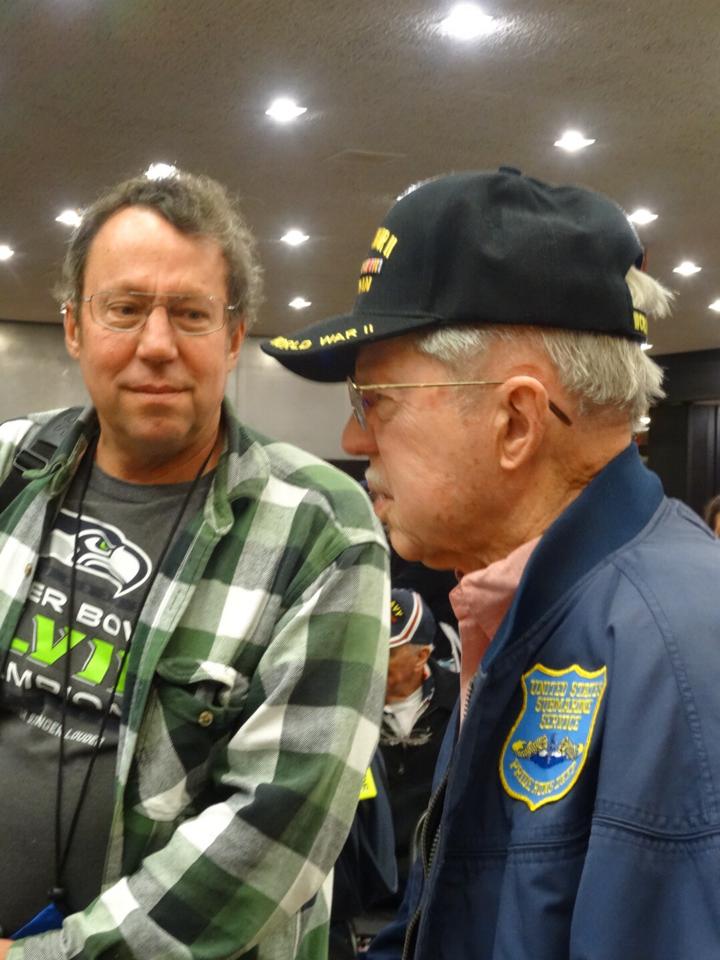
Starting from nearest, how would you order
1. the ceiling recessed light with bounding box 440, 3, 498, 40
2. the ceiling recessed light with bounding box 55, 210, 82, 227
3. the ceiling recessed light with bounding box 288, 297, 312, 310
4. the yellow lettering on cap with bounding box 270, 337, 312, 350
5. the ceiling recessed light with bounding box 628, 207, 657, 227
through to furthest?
the yellow lettering on cap with bounding box 270, 337, 312, 350, the ceiling recessed light with bounding box 440, 3, 498, 40, the ceiling recessed light with bounding box 628, 207, 657, 227, the ceiling recessed light with bounding box 55, 210, 82, 227, the ceiling recessed light with bounding box 288, 297, 312, 310

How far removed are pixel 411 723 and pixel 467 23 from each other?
368 cm

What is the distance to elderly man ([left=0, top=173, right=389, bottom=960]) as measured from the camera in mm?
1538

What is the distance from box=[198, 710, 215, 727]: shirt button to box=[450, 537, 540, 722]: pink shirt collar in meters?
0.51

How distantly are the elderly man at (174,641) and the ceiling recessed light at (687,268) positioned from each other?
9350 millimetres

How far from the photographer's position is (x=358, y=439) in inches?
52.1

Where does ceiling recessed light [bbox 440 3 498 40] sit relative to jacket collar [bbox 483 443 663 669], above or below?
above

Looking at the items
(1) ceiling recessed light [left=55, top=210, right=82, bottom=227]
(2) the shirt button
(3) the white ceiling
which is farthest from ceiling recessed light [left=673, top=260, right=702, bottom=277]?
(2) the shirt button

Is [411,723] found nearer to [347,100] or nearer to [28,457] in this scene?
[28,457]

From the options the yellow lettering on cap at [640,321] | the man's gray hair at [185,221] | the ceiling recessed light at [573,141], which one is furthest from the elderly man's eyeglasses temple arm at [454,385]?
the ceiling recessed light at [573,141]

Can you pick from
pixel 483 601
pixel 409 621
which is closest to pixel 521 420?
pixel 483 601

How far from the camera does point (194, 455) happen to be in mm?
1829

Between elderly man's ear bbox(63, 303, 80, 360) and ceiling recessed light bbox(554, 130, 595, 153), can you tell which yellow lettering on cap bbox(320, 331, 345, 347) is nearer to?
elderly man's ear bbox(63, 303, 80, 360)

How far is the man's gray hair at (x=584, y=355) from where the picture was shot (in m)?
1.10

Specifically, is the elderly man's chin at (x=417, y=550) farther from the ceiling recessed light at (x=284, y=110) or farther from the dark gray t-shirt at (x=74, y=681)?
the ceiling recessed light at (x=284, y=110)
